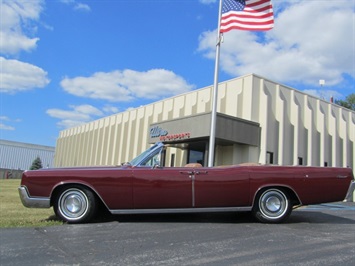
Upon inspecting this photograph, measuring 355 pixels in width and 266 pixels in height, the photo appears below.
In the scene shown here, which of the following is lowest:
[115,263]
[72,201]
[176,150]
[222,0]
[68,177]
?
[115,263]

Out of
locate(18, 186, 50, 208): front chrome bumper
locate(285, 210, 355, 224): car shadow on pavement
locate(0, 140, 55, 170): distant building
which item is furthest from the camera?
locate(0, 140, 55, 170): distant building

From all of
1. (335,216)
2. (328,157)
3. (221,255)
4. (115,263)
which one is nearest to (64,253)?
(115,263)

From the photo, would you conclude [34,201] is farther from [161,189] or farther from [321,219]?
[321,219]

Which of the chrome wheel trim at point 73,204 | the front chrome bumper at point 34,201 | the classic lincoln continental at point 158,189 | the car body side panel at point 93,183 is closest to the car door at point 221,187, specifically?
the classic lincoln continental at point 158,189

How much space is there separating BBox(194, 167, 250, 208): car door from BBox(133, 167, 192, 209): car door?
0.20m

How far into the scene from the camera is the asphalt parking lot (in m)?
4.50

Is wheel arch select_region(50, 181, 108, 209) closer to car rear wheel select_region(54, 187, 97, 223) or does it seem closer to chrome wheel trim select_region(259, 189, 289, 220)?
car rear wheel select_region(54, 187, 97, 223)

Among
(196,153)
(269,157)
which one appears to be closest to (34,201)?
(269,157)

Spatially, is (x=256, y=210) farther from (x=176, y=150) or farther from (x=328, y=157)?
(x=328, y=157)

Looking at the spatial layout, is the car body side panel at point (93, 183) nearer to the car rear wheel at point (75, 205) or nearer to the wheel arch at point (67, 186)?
the wheel arch at point (67, 186)

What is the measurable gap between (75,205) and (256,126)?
48.3 ft

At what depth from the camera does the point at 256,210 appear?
7.15m

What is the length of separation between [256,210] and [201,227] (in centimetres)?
126

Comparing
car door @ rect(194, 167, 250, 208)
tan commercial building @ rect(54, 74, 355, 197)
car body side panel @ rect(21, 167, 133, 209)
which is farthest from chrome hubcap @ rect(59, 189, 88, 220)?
tan commercial building @ rect(54, 74, 355, 197)
